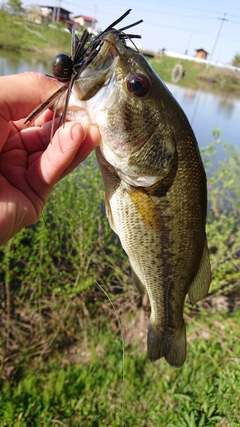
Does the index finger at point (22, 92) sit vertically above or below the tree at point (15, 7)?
above

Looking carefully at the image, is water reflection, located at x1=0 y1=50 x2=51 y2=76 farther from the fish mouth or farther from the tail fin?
the tail fin

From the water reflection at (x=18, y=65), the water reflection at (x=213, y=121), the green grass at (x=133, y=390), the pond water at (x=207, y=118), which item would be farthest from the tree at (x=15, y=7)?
the green grass at (x=133, y=390)

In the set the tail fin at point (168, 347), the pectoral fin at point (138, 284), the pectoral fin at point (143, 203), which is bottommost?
the tail fin at point (168, 347)

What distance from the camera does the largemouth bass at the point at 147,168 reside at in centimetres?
141

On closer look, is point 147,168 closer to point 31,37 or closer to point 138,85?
point 138,85

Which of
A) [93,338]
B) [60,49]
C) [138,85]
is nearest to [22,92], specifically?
[138,85]

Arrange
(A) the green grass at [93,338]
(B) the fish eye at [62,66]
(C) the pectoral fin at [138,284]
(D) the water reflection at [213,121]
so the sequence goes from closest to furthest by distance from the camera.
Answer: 1. (B) the fish eye at [62,66]
2. (C) the pectoral fin at [138,284]
3. (A) the green grass at [93,338]
4. (D) the water reflection at [213,121]

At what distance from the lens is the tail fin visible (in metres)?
2.07

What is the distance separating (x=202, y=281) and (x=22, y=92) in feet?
4.60

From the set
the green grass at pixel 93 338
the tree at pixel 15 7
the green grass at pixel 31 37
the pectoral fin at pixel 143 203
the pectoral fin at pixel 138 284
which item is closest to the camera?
the pectoral fin at pixel 143 203

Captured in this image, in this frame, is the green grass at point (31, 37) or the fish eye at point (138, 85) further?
the green grass at point (31, 37)

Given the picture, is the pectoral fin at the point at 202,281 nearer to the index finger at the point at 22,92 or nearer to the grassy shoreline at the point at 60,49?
the index finger at the point at 22,92

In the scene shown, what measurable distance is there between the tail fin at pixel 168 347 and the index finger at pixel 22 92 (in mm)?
1521

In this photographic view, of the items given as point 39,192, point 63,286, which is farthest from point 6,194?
point 63,286
